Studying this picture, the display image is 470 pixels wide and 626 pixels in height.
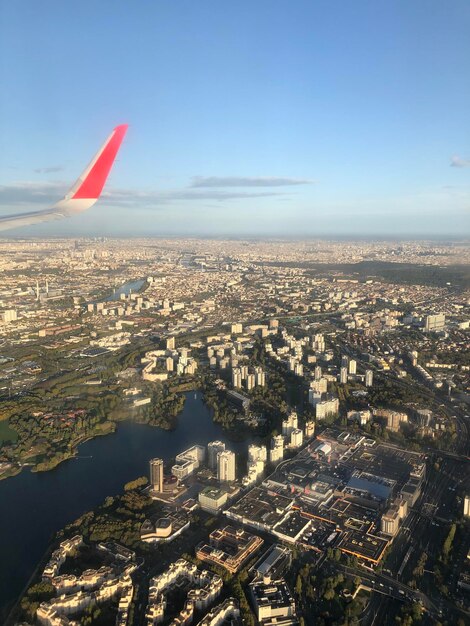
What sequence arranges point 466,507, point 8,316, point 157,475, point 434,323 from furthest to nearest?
point 434,323, point 8,316, point 157,475, point 466,507

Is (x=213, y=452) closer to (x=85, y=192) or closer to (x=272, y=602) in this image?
(x=272, y=602)

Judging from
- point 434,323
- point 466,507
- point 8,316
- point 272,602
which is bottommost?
point 272,602

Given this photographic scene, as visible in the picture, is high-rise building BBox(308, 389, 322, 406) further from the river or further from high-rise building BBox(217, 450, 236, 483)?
high-rise building BBox(217, 450, 236, 483)

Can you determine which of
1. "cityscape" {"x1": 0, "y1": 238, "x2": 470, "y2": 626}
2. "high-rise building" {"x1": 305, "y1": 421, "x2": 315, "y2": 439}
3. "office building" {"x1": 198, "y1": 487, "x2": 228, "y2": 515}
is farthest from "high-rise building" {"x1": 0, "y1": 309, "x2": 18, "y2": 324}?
"office building" {"x1": 198, "y1": 487, "x2": 228, "y2": 515}

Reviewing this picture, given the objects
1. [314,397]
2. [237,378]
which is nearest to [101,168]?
[314,397]

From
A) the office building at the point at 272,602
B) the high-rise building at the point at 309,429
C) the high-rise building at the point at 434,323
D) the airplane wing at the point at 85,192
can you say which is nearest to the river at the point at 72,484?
the high-rise building at the point at 309,429

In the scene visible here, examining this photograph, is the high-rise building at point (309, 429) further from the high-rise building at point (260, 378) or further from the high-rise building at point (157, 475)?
the high-rise building at point (157, 475)
